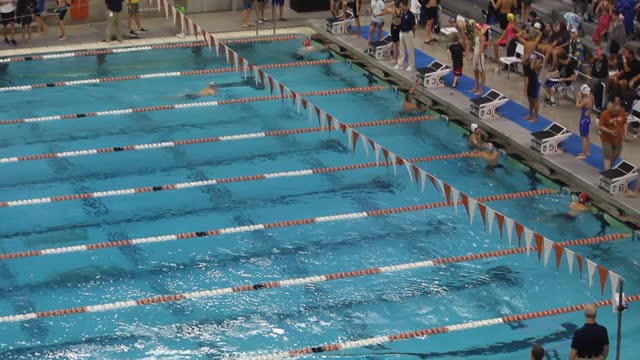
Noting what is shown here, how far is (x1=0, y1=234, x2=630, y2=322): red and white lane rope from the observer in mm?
14227

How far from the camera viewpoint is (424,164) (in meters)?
18.7

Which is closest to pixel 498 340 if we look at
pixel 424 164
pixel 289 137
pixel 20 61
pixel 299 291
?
pixel 299 291

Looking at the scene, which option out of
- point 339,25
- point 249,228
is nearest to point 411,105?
point 339,25

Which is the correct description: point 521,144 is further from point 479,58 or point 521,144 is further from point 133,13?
point 133,13

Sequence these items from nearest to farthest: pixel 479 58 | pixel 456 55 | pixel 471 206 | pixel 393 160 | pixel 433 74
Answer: pixel 471 206, pixel 393 160, pixel 479 58, pixel 456 55, pixel 433 74

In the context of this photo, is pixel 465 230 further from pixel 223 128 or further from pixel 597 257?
pixel 223 128

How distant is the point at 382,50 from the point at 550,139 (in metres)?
5.58

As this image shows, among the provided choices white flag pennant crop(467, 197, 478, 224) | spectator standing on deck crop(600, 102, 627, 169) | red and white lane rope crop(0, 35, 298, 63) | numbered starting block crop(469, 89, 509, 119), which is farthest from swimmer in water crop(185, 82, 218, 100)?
white flag pennant crop(467, 197, 478, 224)

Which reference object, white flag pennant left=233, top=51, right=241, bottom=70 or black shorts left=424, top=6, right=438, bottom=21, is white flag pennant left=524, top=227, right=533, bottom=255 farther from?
black shorts left=424, top=6, right=438, bottom=21

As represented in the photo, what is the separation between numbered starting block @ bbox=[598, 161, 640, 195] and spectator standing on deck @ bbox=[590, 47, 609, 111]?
284cm

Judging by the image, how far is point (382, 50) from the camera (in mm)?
23156

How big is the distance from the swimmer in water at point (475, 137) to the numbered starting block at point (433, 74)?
7.48ft

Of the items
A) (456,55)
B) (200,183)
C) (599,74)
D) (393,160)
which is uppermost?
(599,74)

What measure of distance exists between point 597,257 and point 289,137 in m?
5.84
